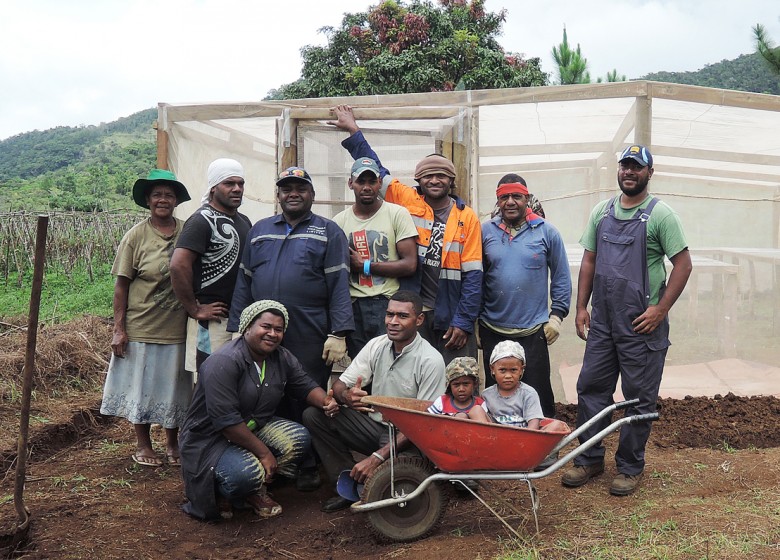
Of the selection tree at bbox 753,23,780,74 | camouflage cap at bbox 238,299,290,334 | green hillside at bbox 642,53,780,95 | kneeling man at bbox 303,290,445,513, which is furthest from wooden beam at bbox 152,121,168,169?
green hillside at bbox 642,53,780,95

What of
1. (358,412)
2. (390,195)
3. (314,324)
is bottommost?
(358,412)

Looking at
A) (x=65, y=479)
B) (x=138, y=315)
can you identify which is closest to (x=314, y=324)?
(x=138, y=315)

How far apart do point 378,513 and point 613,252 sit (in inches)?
71.3

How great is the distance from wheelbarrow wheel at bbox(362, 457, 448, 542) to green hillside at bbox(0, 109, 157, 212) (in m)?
18.9

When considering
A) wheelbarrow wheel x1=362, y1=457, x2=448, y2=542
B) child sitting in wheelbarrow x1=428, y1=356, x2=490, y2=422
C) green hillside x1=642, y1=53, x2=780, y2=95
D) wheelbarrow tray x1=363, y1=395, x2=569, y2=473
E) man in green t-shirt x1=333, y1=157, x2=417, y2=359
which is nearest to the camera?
wheelbarrow tray x1=363, y1=395, x2=569, y2=473

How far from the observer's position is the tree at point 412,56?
53.6 ft

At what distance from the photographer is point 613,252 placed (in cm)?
391

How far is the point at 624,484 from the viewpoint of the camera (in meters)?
3.93

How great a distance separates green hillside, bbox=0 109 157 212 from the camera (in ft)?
78.4

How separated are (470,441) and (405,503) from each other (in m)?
0.55

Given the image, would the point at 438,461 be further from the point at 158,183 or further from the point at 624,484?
the point at 158,183

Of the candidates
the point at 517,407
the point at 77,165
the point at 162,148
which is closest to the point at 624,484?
the point at 517,407

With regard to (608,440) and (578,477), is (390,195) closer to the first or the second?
(578,477)

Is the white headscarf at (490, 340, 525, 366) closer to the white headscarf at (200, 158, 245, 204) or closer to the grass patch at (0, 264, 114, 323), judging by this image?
the white headscarf at (200, 158, 245, 204)
